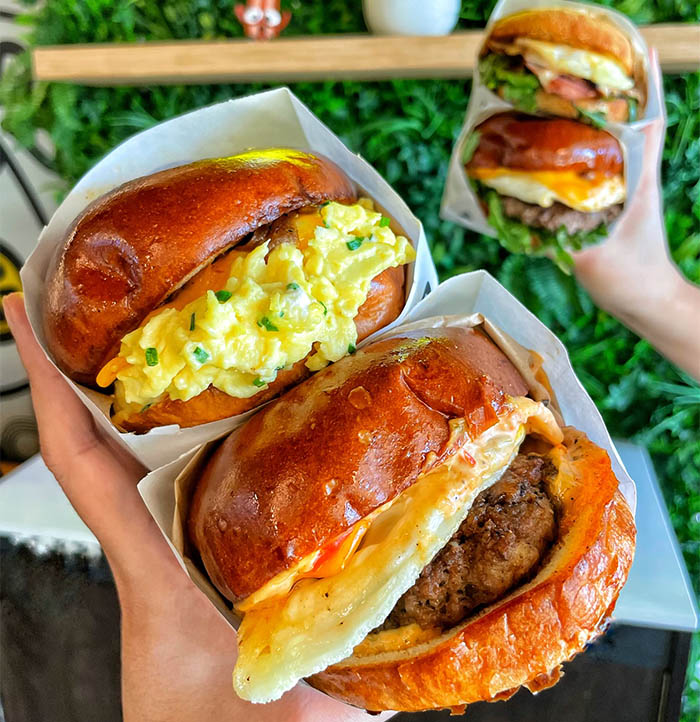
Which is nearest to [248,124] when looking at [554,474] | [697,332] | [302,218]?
[302,218]

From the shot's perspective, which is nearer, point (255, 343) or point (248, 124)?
point (255, 343)

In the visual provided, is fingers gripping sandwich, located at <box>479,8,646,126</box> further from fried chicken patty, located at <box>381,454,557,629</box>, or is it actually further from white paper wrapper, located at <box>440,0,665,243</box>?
fried chicken patty, located at <box>381,454,557,629</box>

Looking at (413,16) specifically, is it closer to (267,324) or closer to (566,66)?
(566,66)

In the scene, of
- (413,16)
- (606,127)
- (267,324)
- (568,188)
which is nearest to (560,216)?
→ (568,188)

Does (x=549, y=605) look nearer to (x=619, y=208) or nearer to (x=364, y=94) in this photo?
(x=619, y=208)

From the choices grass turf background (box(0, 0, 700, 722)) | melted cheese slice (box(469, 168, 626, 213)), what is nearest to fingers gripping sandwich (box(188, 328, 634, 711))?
melted cheese slice (box(469, 168, 626, 213))

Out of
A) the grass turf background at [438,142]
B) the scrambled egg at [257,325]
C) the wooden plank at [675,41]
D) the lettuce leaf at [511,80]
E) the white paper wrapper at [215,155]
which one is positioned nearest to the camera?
the scrambled egg at [257,325]

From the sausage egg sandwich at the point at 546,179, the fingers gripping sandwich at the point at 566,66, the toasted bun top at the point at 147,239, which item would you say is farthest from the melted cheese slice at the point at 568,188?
the toasted bun top at the point at 147,239

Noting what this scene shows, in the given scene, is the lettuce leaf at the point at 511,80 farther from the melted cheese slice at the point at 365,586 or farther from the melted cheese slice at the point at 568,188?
the melted cheese slice at the point at 365,586
